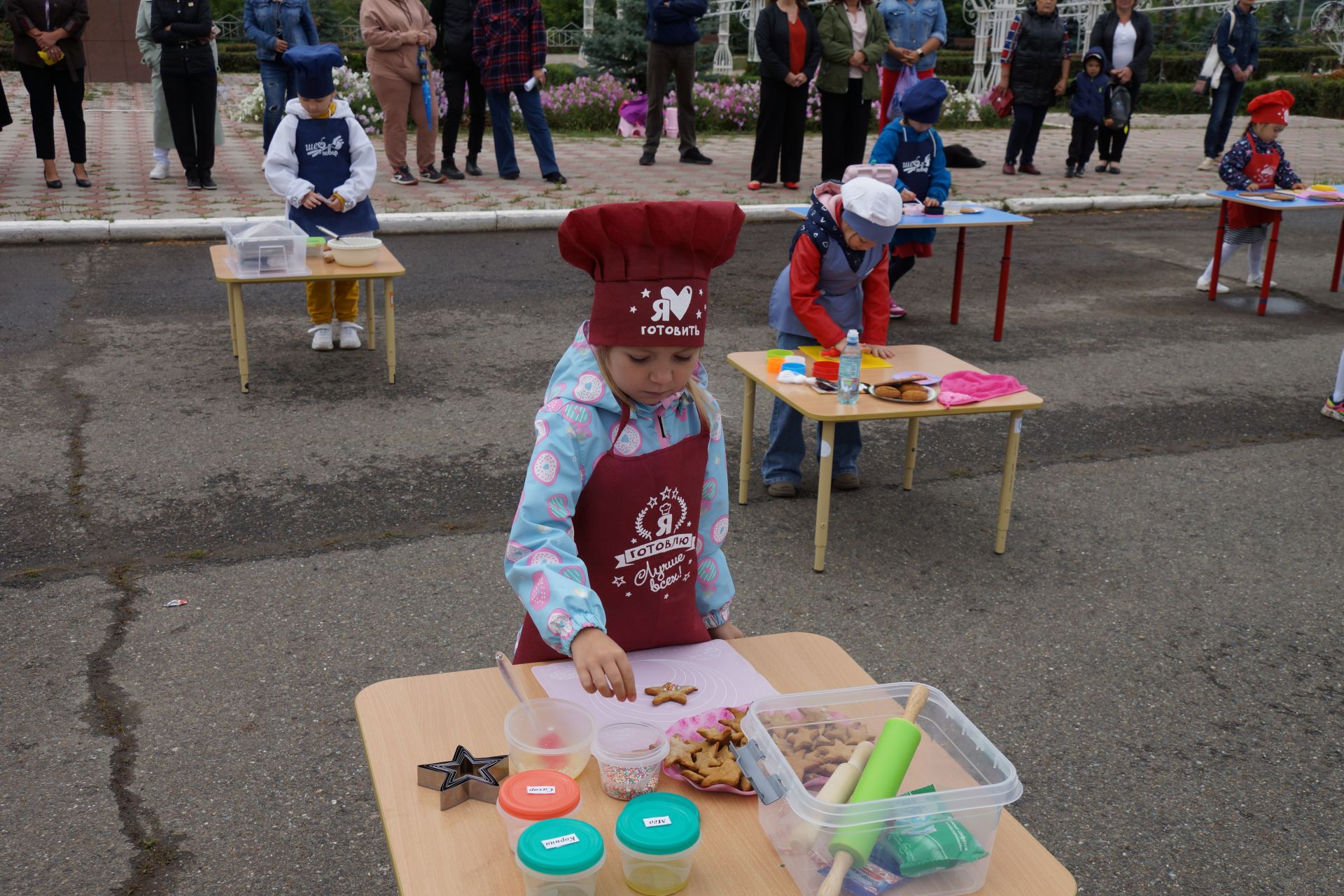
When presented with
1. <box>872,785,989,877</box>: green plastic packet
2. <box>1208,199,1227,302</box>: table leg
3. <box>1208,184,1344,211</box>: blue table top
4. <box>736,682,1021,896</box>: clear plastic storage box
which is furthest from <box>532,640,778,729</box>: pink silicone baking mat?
<box>1208,199,1227,302</box>: table leg

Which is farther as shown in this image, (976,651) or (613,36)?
(613,36)

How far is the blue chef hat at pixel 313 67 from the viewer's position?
22.2 ft

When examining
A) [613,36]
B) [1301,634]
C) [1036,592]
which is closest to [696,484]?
[1036,592]

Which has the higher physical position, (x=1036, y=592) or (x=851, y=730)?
(x=851, y=730)

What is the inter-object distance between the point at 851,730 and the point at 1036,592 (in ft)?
9.97

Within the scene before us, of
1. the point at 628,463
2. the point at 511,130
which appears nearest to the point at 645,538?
the point at 628,463

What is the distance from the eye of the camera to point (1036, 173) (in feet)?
49.2

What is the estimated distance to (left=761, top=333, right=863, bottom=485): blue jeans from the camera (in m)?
5.46

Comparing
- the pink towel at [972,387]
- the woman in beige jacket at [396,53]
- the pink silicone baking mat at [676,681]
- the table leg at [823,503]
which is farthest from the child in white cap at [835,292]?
the woman in beige jacket at [396,53]

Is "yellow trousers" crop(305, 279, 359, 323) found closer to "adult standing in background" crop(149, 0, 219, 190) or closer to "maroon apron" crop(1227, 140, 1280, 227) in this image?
"adult standing in background" crop(149, 0, 219, 190)

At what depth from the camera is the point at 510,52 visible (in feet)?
39.0

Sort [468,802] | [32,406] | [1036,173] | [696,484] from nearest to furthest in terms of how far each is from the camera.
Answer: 1. [468,802]
2. [696,484]
3. [32,406]
4. [1036,173]

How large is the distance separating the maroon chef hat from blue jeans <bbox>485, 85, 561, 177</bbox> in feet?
34.4

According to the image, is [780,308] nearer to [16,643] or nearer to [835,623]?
[835,623]
